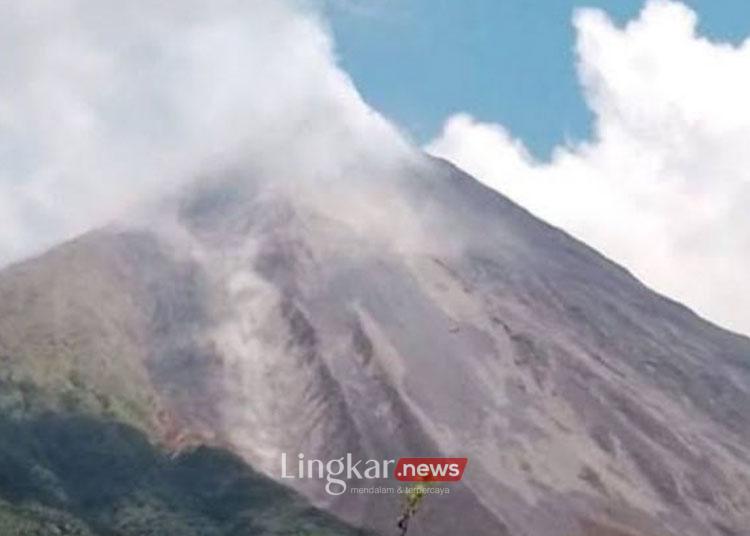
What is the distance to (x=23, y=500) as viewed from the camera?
184250mm

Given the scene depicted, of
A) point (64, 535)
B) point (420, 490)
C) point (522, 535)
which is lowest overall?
point (420, 490)

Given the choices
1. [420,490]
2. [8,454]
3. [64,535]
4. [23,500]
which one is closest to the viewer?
[420,490]

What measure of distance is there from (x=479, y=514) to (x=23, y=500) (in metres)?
57.1

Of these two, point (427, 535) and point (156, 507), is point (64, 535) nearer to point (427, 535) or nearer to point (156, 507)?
point (156, 507)

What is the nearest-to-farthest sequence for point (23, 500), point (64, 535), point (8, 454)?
point (64, 535) → point (23, 500) → point (8, 454)

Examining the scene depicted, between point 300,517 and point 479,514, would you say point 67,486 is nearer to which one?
point 300,517

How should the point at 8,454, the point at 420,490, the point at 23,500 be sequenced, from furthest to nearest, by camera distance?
1. the point at 8,454
2. the point at 23,500
3. the point at 420,490

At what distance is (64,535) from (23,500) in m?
16.4

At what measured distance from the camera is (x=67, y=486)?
652 feet

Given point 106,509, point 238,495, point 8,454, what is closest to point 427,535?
point 238,495

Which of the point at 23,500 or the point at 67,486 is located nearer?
the point at 23,500

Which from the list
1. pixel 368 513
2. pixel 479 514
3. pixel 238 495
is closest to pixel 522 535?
pixel 479 514

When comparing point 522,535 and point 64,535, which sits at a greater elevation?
point 522,535

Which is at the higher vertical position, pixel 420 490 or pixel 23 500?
pixel 23 500
